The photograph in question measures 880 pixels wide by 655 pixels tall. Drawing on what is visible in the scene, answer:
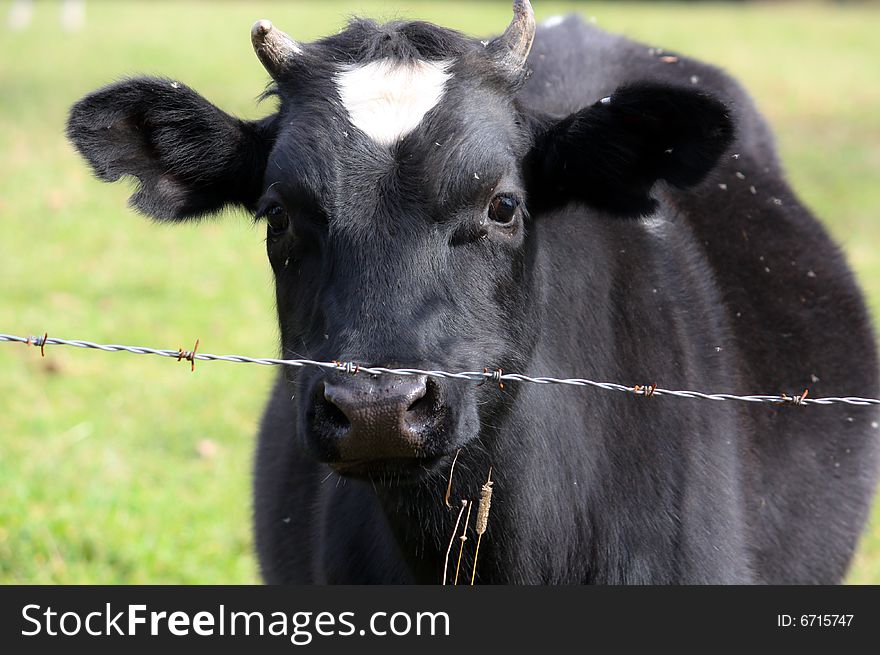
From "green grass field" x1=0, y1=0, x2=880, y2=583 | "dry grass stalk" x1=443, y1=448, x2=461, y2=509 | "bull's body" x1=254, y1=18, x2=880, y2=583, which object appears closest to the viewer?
"dry grass stalk" x1=443, y1=448, x2=461, y2=509

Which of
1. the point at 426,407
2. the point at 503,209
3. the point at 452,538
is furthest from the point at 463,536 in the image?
the point at 503,209

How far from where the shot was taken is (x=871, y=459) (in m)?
5.04

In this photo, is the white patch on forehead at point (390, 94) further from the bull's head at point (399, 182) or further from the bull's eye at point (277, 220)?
the bull's eye at point (277, 220)

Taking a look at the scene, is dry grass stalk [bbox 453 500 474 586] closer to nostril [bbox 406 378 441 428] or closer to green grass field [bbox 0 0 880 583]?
nostril [bbox 406 378 441 428]

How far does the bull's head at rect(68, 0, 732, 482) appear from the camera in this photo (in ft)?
10.2

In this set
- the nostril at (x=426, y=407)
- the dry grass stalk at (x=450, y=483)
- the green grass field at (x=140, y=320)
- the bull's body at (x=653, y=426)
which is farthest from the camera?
the green grass field at (x=140, y=320)

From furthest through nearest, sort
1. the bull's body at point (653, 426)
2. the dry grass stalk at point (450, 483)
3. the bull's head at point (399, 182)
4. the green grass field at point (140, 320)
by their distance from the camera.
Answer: the green grass field at point (140, 320), the bull's body at point (653, 426), the dry grass stalk at point (450, 483), the bull's head at point (399, 182)

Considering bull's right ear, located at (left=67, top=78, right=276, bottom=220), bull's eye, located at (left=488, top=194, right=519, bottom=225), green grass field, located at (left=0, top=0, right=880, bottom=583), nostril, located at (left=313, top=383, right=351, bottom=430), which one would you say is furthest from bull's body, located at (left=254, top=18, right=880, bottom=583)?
green grass field, located at (left=0, top=0, right=880, bottom=583)

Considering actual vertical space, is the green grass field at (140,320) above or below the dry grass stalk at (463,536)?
below

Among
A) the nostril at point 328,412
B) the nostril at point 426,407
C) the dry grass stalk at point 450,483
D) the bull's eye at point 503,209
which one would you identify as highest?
the bull's eye at point 503,209

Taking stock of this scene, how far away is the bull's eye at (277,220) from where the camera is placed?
3615 millimetres

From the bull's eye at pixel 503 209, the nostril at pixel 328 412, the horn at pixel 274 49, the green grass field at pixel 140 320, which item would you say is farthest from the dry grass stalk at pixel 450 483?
the green grass field at pixel 140 320

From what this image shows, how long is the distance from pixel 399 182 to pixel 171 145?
3.26ft

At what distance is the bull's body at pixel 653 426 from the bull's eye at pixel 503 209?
A: 196 millimetres
